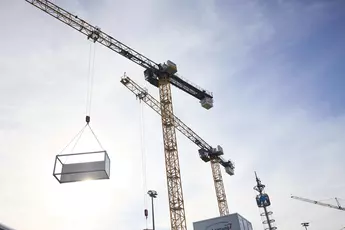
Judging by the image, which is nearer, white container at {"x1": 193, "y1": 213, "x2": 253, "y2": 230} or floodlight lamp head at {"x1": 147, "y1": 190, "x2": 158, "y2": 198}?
white container at {"x1": 193, "y1": 213, "x2": 253, "y2": 230}

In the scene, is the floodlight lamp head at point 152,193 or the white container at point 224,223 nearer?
the white container at point 224,223

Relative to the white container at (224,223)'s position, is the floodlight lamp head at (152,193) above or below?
above

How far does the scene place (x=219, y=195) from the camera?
7406cm

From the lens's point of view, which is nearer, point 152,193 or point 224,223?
point 224,223

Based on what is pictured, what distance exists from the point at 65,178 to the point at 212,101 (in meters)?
50.4

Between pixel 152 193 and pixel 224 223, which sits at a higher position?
pixel 152 193

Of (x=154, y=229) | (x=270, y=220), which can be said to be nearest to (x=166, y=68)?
(x=154, y=229)

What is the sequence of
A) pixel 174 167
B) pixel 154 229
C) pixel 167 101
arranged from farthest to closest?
1. pixel 167 101
2. pixel 174 167
3. pixel 154 229

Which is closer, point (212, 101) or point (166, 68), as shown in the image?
point (166, 68)

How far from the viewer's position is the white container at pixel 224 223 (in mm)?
24297

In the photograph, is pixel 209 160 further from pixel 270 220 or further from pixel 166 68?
pixel 166 68

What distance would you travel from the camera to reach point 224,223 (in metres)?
24.8

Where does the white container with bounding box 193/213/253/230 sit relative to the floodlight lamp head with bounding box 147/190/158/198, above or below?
below

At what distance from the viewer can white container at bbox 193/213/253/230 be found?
957 inches
